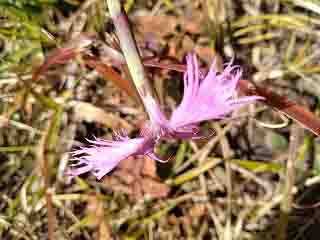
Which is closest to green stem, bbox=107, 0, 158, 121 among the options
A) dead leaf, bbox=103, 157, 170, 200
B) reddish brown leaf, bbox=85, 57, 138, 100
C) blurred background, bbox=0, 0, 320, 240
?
reddish brown leaf, bbox=85, 57, 138, 100

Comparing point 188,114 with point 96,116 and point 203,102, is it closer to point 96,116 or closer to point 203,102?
point 203,102

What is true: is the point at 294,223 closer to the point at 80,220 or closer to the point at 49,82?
the point at 80,220

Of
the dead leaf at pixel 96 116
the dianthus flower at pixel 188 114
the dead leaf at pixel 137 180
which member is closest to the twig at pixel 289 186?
the dead leaf at pixel 137 180

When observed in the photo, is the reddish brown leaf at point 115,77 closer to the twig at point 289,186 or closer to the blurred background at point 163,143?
the blurred background at point 163,143

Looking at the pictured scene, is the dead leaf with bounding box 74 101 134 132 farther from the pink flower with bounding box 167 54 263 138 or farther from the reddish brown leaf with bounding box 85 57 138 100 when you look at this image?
the pink flower with bounding box 167 54 263 138

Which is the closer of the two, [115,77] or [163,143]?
[115,77]

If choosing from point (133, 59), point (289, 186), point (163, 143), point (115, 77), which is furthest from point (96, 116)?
point (133, 59)

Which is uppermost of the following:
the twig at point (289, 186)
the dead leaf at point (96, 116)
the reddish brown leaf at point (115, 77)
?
the reddish brown leaf at point (115, 77)

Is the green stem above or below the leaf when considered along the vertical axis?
above
